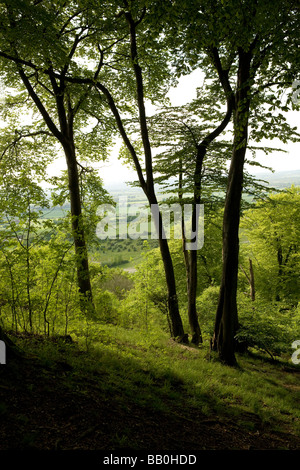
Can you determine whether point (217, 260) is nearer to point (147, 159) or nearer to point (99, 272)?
point (147, 159)

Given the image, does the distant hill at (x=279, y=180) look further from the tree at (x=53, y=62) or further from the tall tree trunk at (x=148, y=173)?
the tree at (x=53, y=62)

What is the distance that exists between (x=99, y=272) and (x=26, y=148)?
7933mm

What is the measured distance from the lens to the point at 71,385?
4.01m

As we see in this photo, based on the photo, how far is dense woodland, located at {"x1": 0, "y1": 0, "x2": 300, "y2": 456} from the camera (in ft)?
17.4

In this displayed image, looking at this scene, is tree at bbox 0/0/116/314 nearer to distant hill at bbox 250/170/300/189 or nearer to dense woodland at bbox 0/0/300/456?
dense woodland at bbox 0/0/300/456

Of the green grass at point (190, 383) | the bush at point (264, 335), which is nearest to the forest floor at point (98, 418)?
the green grass at point (190, 383)

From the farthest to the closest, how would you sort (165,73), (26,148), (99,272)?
1. (26,148)
2. (165,73)
3. (99,272)

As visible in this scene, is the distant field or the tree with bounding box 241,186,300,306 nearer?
the distant field

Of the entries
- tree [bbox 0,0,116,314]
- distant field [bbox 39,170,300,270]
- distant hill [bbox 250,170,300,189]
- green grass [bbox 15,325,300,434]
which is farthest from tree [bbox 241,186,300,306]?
tree [bbox 0,0,116,314]

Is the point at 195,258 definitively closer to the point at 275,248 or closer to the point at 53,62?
the point at 53,62

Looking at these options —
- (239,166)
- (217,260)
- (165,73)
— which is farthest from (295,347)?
(217,260)

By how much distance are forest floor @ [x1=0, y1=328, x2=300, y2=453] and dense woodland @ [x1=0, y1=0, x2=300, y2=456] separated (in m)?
0.18

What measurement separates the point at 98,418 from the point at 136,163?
765 centimetres

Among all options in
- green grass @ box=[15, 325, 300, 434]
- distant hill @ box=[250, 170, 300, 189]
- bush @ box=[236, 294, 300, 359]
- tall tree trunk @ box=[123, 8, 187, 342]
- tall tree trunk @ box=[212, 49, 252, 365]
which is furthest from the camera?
distant hill @ box=[250, 170, 300, 189]
